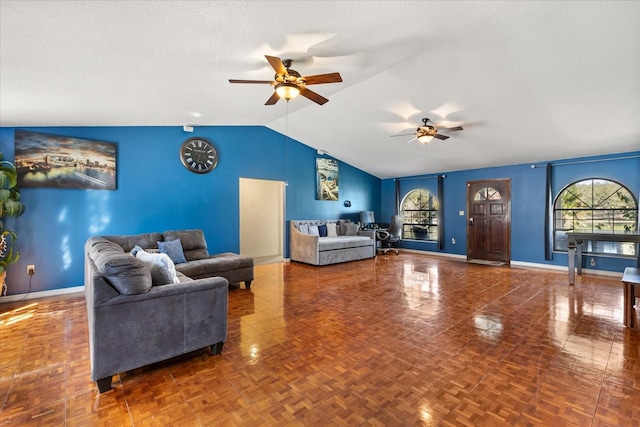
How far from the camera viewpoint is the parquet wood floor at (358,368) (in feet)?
5.71

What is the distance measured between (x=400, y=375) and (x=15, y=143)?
5.54m

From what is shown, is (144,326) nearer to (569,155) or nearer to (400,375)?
(400,375)

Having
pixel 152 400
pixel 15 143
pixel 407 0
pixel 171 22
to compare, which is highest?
pixel 407 0

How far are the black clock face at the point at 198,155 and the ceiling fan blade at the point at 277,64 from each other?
3.27 meters

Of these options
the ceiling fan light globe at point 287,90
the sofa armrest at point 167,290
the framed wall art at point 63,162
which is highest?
the ceiling fan light globe at point 287,90

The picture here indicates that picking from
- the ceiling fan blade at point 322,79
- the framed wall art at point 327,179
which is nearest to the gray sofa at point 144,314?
the ceiling fan blade at point 322,79

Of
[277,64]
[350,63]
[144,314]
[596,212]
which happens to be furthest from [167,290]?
[596,212]

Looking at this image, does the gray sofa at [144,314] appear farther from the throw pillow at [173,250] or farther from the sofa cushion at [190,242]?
the sofa cushion at [190,242]

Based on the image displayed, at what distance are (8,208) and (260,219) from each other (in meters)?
5.00

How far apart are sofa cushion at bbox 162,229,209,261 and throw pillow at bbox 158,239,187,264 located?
0.81ft

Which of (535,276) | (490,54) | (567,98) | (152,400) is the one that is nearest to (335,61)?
(490,54)

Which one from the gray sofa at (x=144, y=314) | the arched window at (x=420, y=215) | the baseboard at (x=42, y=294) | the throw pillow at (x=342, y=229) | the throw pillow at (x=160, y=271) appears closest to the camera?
the gray sofa at (x=144, y=314)

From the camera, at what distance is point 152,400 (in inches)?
74.0

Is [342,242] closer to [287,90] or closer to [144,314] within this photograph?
[287,90]
